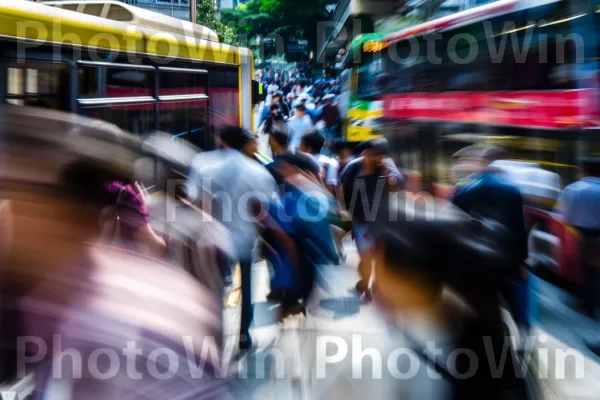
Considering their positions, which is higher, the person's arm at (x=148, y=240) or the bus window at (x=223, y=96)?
the bus window at (x=223, y=96)

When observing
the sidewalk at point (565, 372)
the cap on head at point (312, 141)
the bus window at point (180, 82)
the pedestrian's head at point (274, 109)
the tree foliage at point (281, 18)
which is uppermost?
the tree foliage at point (281, 18)

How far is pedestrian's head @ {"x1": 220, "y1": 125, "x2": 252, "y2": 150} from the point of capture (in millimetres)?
5461

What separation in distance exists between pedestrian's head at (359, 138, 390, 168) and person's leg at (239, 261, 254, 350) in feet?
4.77

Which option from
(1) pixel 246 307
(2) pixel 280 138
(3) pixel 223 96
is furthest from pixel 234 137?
(3) pixel 223 96

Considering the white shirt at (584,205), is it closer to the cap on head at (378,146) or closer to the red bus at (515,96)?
the red bus at (515,96)

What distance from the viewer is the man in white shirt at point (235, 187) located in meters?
5.38

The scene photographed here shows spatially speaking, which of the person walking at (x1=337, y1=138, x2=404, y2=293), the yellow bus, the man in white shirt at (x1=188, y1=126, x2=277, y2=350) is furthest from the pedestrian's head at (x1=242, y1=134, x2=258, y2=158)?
the yellow bus

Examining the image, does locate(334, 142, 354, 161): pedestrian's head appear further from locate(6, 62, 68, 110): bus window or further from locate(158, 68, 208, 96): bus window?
locate(6, 62, 68, 110): bus window

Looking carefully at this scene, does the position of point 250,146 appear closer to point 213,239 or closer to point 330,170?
point 213,239

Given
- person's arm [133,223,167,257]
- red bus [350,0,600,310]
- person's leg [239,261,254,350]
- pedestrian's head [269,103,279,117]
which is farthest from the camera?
pedestrian's head [269,103,279,117]

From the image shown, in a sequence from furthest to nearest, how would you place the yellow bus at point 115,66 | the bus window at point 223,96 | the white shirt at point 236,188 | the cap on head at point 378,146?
1. the bus window at point 223,96
2. the cap on head at point 378,146
3. the white shirt at point 236,188
4. the yellow bus at point 115,66

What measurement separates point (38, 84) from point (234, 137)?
4.10 ft

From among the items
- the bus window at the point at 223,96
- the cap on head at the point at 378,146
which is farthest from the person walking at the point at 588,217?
the bus window at the point at 223,96

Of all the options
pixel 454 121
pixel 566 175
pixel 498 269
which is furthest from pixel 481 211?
pixel 454 121
